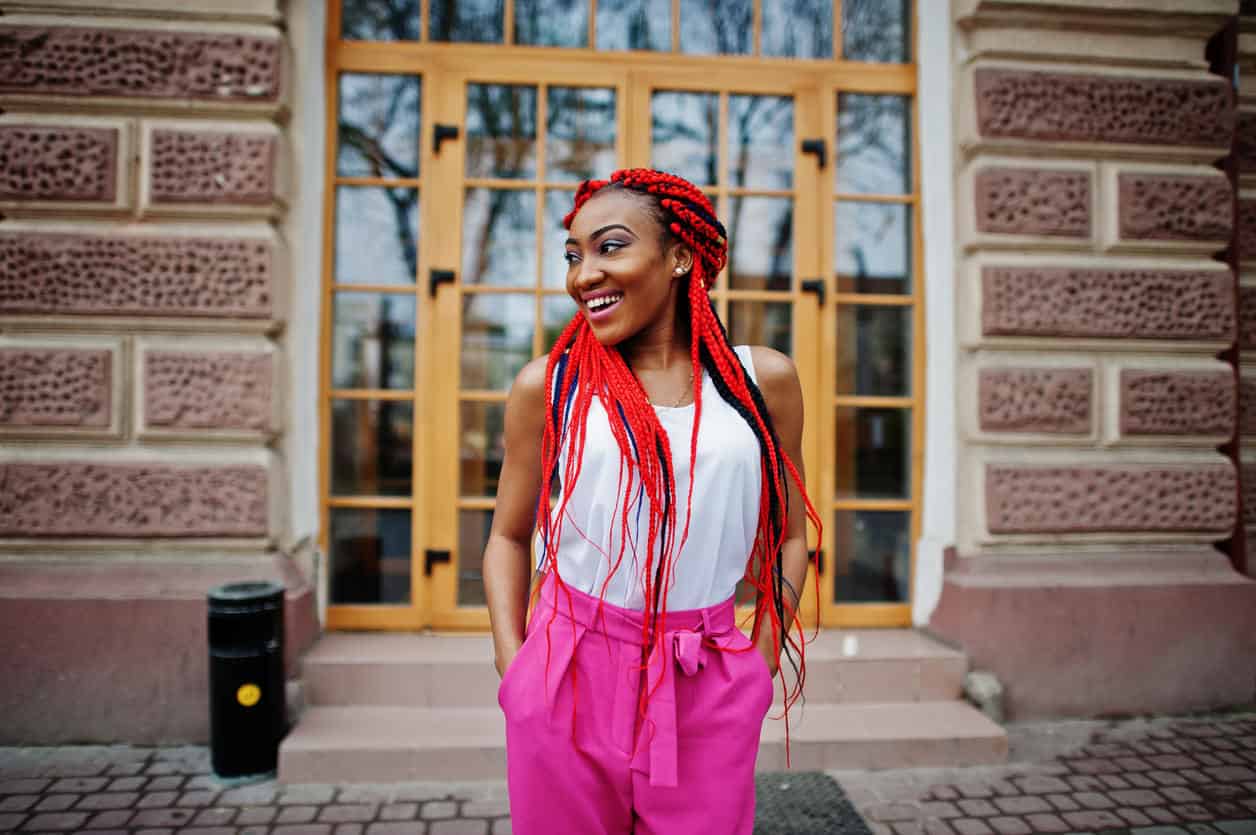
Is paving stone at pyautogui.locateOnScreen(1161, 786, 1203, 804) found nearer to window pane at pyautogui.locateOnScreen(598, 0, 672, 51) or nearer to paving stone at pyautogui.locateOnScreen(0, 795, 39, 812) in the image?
window pane at pyautogui.locateOnScreen(598, 0, 672, 51)

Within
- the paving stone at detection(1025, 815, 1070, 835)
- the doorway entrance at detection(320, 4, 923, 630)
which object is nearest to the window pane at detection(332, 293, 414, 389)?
the doorway entrance at detection(320, 4, 923, 630)

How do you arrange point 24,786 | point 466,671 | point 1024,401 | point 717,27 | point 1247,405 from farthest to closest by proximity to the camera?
point 717,27, point 1247,405, point 1024,401, point 466,671, point 24,786

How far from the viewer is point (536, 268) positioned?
4.04 m

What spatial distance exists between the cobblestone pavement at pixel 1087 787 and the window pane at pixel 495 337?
2.47 m

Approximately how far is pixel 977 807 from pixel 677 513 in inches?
95.7

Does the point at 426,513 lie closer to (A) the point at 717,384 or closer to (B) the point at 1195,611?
(A) the point at 717,384

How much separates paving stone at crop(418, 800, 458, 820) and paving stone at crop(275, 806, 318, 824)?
41 centimetres

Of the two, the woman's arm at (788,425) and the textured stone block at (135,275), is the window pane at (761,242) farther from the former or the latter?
the woman's arm at (788,425)

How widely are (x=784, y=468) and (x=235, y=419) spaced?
282 centimetres

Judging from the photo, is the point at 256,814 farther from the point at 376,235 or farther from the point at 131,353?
the point at 376,235

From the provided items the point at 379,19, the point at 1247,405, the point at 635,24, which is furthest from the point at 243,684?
the point at 1247,405

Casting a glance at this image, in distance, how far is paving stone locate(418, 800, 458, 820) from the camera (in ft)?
9.48

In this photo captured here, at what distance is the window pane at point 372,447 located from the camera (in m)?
3.97

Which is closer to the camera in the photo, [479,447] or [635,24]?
Answer: [479,447]
